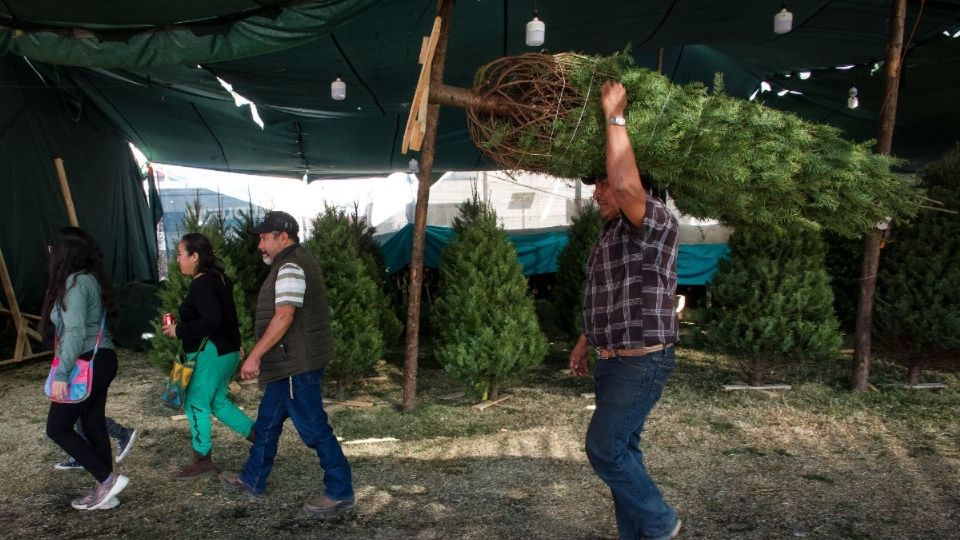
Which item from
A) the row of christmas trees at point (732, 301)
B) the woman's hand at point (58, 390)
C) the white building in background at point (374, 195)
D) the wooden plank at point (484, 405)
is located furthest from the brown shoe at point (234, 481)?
the white building in background at point (374, 195)

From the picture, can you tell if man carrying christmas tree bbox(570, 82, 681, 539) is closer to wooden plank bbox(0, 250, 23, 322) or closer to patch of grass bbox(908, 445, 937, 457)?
patch of grass bbox(908, 445, 937, 457)

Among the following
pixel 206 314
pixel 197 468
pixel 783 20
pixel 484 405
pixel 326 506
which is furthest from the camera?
pixel 783 20

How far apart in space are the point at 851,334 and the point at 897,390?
3383 mm

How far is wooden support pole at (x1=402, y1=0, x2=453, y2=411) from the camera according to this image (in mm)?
5164

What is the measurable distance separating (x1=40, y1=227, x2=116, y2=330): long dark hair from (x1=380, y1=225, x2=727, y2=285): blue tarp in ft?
24.9

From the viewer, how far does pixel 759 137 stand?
3.10 metres

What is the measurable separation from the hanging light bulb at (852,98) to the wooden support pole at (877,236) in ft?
9.06

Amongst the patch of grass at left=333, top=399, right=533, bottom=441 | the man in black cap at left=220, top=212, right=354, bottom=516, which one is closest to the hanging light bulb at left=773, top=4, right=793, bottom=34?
the patch of grass at left=333, top=399, right=533, bottom=441

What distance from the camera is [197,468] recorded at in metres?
4.39

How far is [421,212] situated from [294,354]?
223 centimetres

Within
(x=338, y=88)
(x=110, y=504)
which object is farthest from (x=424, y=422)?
(x=338, y=88)

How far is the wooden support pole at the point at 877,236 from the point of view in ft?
19.0

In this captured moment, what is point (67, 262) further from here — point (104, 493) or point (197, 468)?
point (197, 468)

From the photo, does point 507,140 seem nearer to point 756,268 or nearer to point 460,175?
point 756,268
